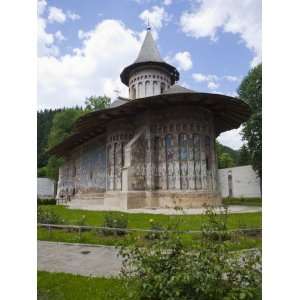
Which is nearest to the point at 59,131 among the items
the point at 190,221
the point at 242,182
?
the point at 242,182

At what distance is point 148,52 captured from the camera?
64.5ft

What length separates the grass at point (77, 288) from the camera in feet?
10.6

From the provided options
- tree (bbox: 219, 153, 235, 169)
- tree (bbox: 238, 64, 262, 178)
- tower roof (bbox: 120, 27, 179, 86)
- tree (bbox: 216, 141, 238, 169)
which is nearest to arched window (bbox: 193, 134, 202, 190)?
tree (bbox: 238, 64, 262, 178)

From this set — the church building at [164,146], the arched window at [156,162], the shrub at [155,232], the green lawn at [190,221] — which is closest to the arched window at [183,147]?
the church building at [164,146]

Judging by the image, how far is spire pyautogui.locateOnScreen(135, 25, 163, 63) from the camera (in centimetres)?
1919

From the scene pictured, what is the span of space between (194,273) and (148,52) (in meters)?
18.8

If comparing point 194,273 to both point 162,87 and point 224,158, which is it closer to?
point 162,87

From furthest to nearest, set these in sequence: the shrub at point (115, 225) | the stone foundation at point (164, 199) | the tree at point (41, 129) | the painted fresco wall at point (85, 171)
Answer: the painted fresco wall at point (85, 171) < the stone foundation at point (164, 199) < the shrub at point (115, 225) < the tree at point (41, 129)

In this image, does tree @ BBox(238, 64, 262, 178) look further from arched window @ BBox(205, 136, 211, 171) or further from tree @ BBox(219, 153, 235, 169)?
tree @ BBox(219, 153, 235, 169)

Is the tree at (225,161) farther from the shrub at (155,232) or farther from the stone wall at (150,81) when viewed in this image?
the shrub at (155,232)

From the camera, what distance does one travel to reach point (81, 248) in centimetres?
586

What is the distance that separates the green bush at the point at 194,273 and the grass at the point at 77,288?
21.4 inches
